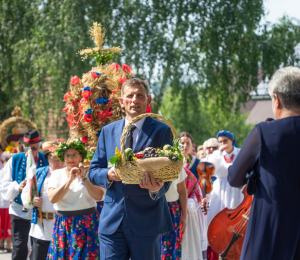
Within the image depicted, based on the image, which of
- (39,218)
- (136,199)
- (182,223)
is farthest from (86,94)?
(136,199)

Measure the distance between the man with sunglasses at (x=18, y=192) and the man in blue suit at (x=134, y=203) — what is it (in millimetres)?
2753

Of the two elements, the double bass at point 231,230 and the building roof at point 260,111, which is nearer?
the double bass at point 231,230

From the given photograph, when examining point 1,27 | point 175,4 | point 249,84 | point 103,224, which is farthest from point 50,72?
point 103,224

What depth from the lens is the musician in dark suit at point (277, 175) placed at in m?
2.62

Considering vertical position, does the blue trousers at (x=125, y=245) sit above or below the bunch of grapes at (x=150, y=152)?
below

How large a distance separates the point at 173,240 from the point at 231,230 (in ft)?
2.34

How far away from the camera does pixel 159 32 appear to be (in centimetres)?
1328

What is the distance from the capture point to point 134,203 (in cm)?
337

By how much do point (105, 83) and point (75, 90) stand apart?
1.39 feet

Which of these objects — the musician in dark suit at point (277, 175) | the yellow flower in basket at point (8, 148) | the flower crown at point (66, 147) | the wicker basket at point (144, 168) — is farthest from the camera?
the yellow flower in basket at point (8, 148)

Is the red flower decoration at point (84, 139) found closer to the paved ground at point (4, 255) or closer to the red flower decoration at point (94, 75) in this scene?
the red flower decoration at point (94, 75)

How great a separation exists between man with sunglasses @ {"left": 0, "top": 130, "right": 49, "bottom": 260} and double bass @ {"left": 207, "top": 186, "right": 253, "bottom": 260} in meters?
2.63

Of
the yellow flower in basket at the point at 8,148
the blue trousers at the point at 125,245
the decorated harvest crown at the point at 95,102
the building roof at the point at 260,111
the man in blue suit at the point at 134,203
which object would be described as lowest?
the building roof at the point at 260,111

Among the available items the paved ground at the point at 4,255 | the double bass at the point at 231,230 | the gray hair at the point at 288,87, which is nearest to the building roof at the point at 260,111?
the paved ground at the point at 4,255
